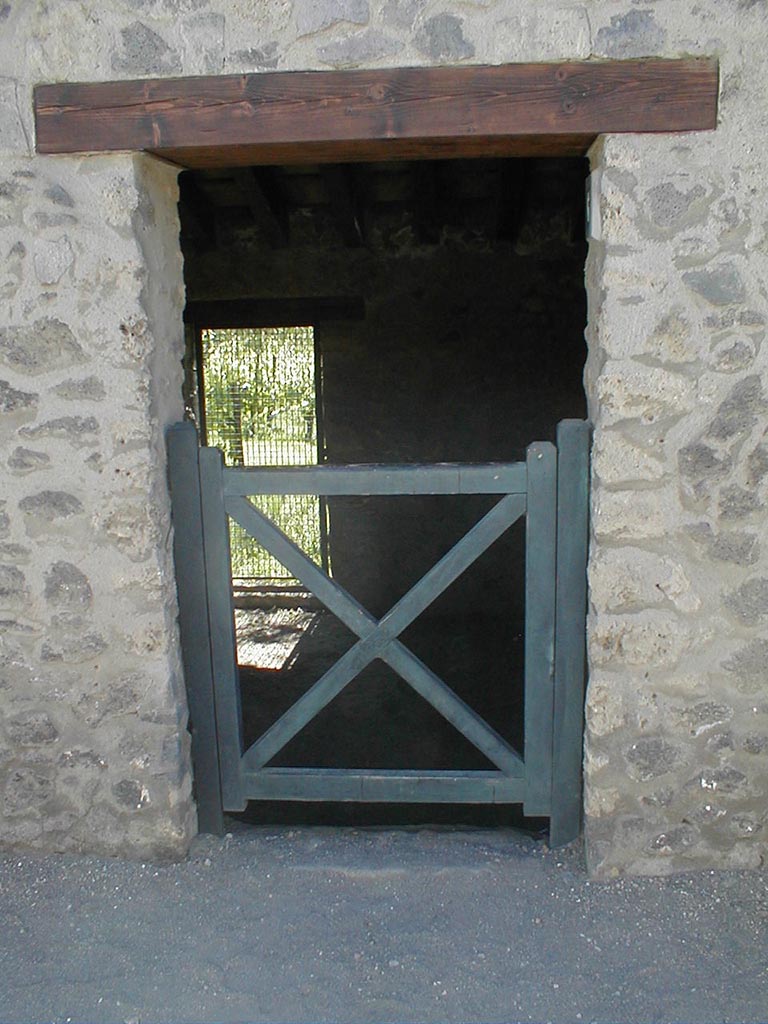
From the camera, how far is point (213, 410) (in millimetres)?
6531

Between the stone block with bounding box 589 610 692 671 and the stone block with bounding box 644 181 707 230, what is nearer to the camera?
the stone block with bounding box 644 181 707 230

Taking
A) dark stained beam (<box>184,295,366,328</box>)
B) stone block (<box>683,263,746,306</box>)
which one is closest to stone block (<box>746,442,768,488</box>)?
stone block (<box>683,263,746,306</box>)

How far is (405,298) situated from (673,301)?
4241mm

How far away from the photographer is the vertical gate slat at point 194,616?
2398 millimetres

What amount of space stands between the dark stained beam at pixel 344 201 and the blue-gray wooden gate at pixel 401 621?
2.72m

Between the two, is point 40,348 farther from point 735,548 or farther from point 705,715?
point 705,715

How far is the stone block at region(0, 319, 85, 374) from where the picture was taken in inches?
88.4

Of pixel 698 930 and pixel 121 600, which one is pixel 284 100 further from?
pixel 698 930

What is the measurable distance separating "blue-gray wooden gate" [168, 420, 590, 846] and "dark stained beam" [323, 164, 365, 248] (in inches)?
107

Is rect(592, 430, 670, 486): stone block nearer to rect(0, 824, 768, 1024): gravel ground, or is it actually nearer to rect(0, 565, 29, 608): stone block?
rect(0, 824, 768, 1024): gravel ground

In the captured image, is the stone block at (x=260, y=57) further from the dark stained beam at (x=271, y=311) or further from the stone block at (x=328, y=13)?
the dark stained beam at (x=271, y=311)

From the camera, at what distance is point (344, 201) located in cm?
493

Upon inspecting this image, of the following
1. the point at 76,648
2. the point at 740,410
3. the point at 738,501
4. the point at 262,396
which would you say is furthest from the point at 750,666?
the point at 262,396

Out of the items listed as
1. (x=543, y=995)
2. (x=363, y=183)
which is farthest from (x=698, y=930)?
(x=363, y=183)
